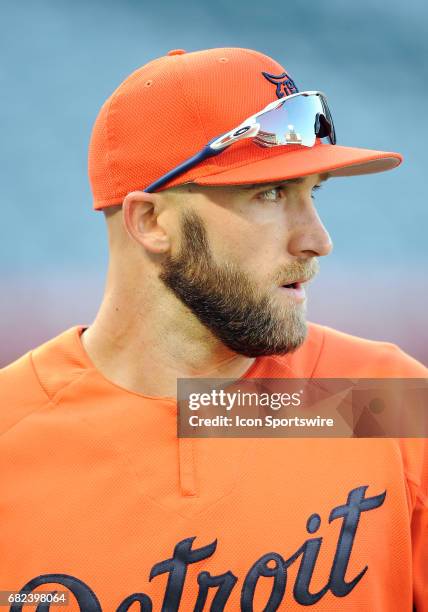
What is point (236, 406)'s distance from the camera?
1.99 meters

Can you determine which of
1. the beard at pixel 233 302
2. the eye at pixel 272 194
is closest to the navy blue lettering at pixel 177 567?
the beard at pixel 233 302

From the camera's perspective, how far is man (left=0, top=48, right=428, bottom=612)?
1.76 meters

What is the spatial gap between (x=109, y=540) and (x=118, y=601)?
129 mm

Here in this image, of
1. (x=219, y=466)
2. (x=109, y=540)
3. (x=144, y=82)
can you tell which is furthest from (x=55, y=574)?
(x=144, y=82)

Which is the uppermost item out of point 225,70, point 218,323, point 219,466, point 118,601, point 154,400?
point 225,70

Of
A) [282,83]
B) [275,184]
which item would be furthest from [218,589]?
[282,83]

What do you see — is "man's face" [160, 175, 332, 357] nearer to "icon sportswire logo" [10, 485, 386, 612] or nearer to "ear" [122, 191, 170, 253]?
"ear" [122, 191, 170, 253]

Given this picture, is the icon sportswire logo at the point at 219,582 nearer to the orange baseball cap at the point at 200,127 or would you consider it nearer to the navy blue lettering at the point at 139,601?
the navy blue lettering at the point at 139,601

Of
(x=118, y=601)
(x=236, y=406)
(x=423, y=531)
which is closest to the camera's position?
(x=118, y=601)

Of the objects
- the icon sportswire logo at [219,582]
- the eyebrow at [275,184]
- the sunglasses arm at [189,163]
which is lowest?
the icon sportswire logo at [219,582]

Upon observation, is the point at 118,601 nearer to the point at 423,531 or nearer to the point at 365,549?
the point at 365,549

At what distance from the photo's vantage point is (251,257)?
185cm

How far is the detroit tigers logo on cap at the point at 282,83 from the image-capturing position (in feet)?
6.36

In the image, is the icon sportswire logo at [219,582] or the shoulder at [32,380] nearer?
the icon sportswire logo at [219,582]
